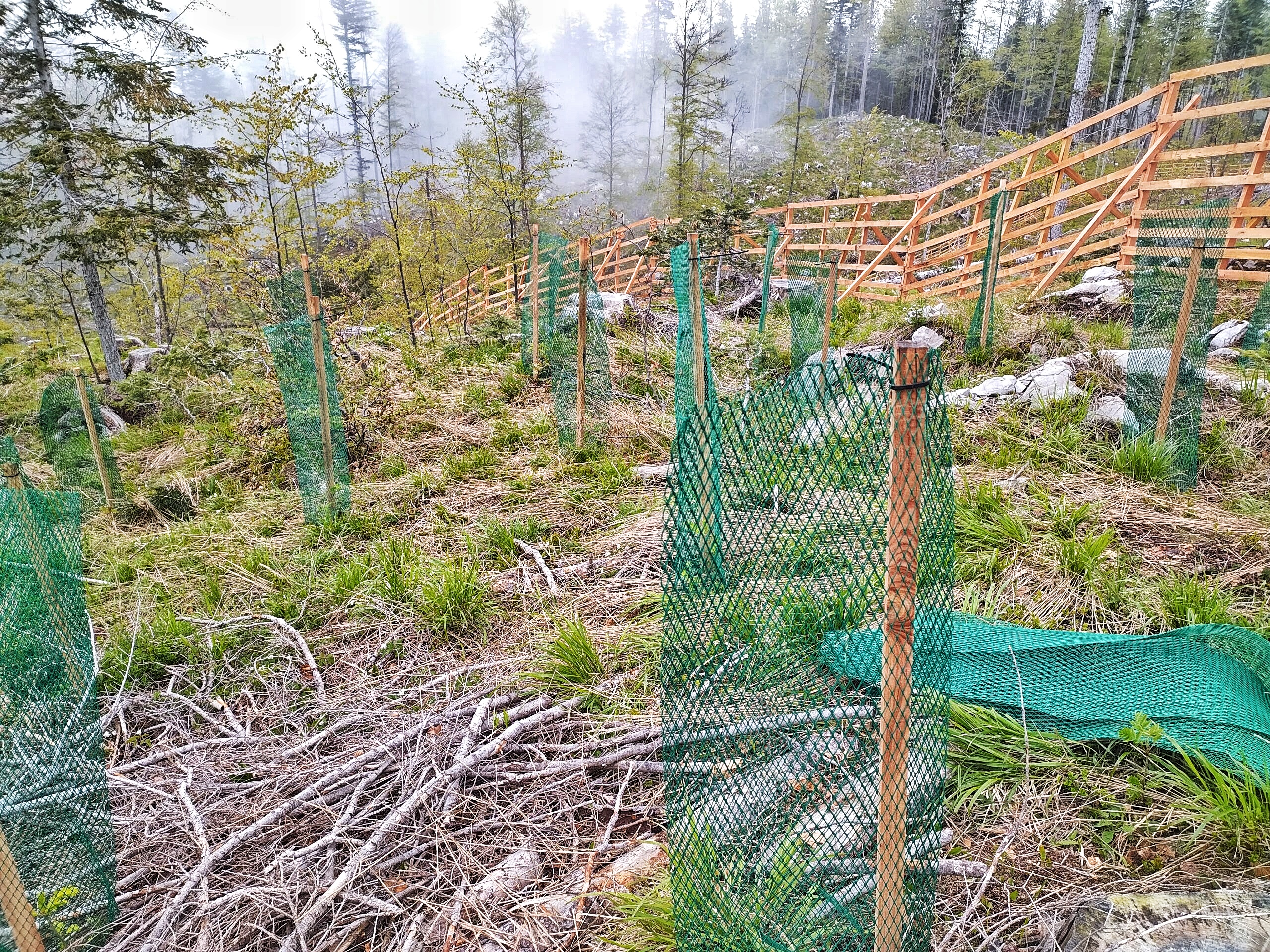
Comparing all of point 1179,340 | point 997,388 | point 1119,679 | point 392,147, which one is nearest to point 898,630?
point 1119,679

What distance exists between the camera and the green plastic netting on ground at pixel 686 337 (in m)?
3.51

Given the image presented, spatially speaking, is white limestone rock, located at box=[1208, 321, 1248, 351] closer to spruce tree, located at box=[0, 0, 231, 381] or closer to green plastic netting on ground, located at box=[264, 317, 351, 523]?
green plastic netting on ground, located at box=[264, 317, 351, 523]

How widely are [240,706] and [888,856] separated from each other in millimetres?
2622

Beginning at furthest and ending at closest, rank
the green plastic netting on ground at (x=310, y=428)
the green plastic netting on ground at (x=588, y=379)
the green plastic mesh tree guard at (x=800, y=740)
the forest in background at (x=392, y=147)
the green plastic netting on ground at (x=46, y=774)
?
the forest in background at (x=392, y=147) < the green plastic netting on ground at (x=588, y=379) < the green plastic netting on ground at (x=310, y=428) < the green plastic netting on ground at (x=46, y=774) < the green plastic mesh tree guard at (x=800, y=740)

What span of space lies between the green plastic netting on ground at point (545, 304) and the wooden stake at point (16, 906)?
4963mm

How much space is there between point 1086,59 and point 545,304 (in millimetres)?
12335

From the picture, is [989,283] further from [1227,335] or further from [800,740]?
[800,740]

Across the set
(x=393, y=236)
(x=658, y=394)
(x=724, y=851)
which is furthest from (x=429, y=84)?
(x=724, y=851)

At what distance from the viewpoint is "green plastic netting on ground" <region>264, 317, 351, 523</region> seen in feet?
14.2

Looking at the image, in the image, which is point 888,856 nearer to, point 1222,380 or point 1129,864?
point 1129,864

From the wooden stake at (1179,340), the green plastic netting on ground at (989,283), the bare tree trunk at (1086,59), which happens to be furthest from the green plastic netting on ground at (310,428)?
the bare tree trunk at (1086,59)

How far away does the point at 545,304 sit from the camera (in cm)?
683

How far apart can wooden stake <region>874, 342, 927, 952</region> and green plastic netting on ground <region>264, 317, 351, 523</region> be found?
4.01 metres

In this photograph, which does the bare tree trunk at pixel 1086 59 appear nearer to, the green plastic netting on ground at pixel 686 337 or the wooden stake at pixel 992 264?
the wooden stake at pixel 992 264
